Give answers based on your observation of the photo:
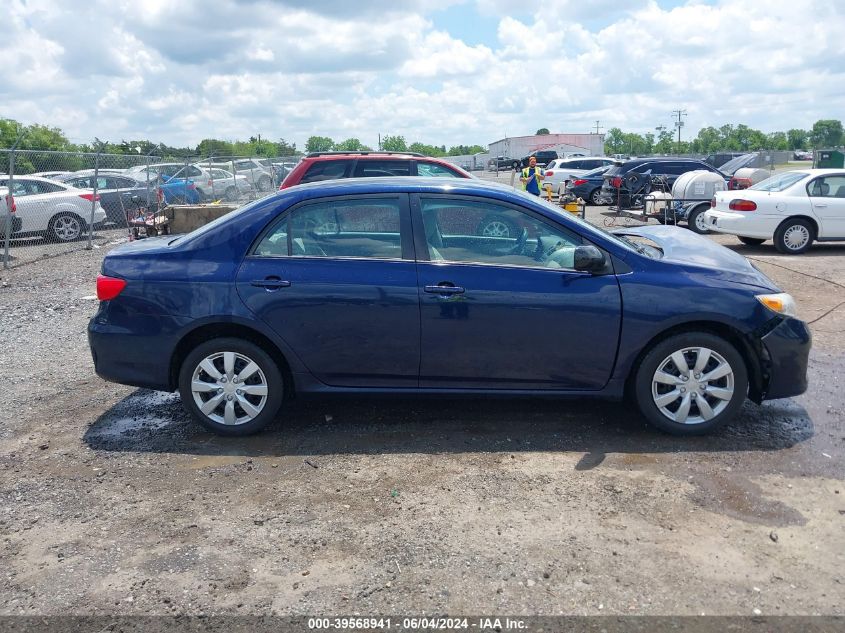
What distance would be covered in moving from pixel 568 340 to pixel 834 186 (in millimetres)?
10418

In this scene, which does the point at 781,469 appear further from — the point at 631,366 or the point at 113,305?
the point at 113,305

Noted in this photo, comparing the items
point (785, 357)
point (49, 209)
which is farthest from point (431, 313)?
point (49, 209)

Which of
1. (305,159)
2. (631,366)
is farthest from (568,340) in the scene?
(305,159)

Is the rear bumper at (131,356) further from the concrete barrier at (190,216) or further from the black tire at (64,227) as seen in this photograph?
the black tire at (64,227)

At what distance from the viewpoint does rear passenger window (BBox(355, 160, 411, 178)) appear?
1155 cm

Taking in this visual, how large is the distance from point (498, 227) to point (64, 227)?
45.8 feet

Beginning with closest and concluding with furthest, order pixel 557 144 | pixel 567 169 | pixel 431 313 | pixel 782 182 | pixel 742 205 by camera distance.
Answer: pixel 431 313 → pixel 742 205 → pixel 782 182 → pixel 567 169 → pixel 557 144

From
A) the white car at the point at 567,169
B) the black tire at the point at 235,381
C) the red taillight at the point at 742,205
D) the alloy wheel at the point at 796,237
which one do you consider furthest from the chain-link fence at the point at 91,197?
the white car at the point at 567,169

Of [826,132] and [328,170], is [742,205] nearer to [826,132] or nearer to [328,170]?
[328,170]

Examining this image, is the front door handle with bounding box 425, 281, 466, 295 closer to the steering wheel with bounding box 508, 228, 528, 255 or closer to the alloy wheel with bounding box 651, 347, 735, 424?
the steering wheel with bounding box 508, 228, 528, 255

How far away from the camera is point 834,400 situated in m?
5.63

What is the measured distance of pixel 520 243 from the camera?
495cm

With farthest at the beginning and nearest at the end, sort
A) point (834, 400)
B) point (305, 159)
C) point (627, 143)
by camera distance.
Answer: point (627, 143), point (305, 159), point (834, 400)

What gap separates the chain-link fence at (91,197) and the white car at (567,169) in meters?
11.7
